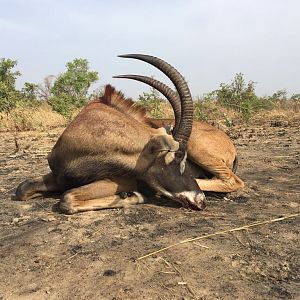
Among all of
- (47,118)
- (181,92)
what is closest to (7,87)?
(47,118)

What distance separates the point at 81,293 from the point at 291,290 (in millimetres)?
1323

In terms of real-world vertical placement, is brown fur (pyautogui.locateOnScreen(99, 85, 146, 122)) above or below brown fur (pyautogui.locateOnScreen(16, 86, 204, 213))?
above

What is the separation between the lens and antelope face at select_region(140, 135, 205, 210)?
200 inches

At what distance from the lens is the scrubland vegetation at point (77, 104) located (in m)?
15.1

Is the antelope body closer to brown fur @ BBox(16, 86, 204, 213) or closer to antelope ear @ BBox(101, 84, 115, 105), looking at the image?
brown fur @ BBox(16, 86, 204, 213)

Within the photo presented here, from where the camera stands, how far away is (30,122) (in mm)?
15594

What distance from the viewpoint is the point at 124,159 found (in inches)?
203

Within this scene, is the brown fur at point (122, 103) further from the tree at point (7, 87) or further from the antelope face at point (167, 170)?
the tree at point (7, 87)

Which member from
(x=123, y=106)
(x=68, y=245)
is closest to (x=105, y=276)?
(x=68, y=245)

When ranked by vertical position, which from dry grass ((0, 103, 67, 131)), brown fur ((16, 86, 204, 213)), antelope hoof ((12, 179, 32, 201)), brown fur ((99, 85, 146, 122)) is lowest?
dry grass ((0, 103, 67, 131))

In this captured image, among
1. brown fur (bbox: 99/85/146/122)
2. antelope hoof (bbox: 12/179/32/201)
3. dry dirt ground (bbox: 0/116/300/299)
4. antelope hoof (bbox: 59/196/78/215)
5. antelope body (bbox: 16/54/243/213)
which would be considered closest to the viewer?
dry dirt ground (bbox: 0/116/300/299)

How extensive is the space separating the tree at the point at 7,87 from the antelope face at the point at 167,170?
13.0 metres

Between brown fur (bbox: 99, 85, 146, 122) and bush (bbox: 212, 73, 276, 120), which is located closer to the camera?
brown fur (bbox: 99, 85, 146, 122)

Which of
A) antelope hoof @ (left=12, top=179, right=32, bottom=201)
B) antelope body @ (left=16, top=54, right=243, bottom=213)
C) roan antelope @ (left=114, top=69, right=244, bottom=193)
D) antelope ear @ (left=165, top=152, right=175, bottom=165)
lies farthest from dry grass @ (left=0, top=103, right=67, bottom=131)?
antelope ear @ (left=165, top=152, right=175, bottom=165)
